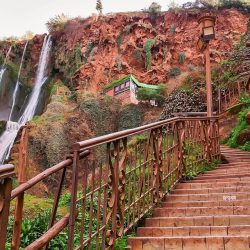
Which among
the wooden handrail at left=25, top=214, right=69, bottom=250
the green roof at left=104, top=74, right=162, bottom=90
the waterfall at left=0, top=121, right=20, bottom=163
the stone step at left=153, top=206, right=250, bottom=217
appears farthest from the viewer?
the green roof at left=104, top=74, right=162, bottom=90

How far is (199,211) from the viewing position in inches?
182

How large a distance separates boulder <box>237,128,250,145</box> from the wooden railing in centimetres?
355

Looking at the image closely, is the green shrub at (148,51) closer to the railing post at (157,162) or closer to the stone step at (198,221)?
the railing post at (157,162)

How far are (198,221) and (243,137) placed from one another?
794cm

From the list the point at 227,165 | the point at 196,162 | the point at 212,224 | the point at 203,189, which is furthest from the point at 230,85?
the point at 212,224

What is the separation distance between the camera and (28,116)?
24750 mm

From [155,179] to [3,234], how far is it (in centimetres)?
319

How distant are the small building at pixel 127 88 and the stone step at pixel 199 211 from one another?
54.1 ft

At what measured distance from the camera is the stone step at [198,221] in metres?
4.12

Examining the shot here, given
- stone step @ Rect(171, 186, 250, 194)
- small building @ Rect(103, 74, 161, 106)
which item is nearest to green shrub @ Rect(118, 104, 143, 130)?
small building @ Rect(103, 74, 161, 106)

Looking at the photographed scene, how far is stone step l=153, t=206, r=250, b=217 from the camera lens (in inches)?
177

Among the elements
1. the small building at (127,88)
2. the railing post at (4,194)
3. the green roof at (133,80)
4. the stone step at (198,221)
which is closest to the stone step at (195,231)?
the stone step at (198,221)

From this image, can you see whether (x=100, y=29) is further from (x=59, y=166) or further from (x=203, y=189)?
(x=59, y=166)

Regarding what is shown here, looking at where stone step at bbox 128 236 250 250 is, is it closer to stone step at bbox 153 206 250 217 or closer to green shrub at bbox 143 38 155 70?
stone step at bbox 153 206 250 217
